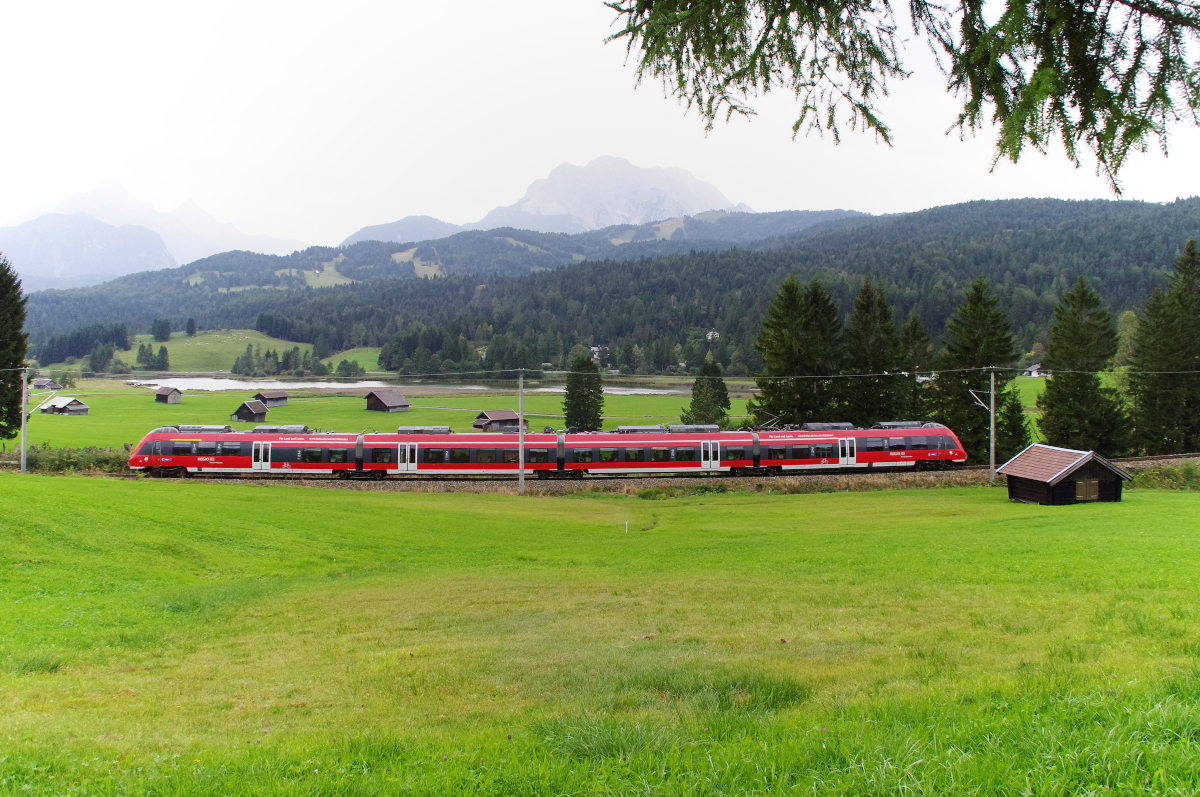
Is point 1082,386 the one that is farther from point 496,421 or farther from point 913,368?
point 496,421

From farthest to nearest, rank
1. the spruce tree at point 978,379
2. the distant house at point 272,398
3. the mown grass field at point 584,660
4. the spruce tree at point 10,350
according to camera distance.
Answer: the distant house at point 272,398, the spruce tree at point 978,379, the spruce tree at point 10,350, the mown grass field at point 584,660

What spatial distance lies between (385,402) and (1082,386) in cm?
8970

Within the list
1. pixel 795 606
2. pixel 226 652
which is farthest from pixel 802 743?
pixel 226 652

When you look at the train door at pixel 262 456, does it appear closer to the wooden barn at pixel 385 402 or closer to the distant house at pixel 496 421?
the distant house at pixel 496 421

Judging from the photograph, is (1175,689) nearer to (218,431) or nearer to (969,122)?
(969,122)

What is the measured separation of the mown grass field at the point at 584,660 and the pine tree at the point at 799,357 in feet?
104

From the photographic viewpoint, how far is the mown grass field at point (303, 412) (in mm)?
82125

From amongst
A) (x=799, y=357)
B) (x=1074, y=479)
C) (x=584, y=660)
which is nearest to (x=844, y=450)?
(x=799, y=357)

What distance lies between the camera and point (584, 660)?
9.32m

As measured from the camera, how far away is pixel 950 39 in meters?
6.70

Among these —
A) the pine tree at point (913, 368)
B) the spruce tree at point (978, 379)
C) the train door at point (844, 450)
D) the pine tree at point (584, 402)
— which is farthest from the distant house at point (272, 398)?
the spruce tree at point (978, 379)

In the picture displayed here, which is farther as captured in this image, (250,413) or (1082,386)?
(250,413)

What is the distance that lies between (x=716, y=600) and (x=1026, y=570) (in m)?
8.28

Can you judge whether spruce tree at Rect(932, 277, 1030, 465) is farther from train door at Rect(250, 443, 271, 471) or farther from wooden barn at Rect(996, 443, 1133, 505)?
train door at Rect(250, 443, 271, 471)
